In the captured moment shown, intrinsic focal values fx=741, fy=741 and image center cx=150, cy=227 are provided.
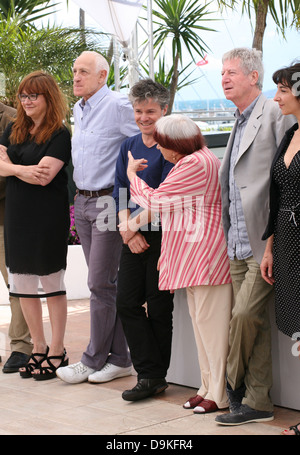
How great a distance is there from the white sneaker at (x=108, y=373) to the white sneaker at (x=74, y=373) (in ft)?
0.14

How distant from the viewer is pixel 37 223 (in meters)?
4.26

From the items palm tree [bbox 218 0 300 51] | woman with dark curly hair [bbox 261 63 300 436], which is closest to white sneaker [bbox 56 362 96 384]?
woman with dark curly hair [bbox 261 63 300 436]

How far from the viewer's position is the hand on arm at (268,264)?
3.20 m

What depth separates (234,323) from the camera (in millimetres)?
3330

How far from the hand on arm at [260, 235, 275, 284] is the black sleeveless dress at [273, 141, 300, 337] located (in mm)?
35

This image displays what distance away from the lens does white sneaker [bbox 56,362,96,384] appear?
4.20 m

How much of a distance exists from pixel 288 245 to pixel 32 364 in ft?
6.54

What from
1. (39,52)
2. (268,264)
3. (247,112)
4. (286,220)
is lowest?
(268,264)

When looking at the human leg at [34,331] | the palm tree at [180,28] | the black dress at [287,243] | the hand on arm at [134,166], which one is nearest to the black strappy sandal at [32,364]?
the human leg at [34,331]

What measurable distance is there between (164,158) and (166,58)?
10456 mm

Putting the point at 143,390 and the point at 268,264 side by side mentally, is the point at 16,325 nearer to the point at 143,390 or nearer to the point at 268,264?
the point at 143,390

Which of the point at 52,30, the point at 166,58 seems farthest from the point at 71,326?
the point at 166,58

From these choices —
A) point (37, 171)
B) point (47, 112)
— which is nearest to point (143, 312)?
point (37, 171)
